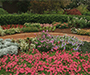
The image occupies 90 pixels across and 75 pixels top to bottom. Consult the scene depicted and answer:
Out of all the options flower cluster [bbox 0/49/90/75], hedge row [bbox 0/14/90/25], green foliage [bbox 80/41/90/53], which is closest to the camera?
flower cluster [bbox 0/49/90/75]

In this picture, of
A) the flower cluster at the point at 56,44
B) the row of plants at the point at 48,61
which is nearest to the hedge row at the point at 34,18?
the flower cluster at the point at 56,44

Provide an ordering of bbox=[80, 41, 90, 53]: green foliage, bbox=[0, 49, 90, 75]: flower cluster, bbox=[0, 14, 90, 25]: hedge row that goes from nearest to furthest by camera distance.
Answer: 1. bbox=[0, 49, 90, 75]: flower cluster
2. bbox=[80, 41, 90, 53]: green foliage
3. bbox=[0, 14, 90, 25]: hedge row

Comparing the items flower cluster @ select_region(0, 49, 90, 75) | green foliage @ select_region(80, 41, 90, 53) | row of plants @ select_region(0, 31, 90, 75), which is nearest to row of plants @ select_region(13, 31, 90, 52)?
row of plants @ select_region(0, 31, 90, 75)

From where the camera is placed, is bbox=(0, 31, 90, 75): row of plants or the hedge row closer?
bbox=(0, 31, 90, 75): row of plants

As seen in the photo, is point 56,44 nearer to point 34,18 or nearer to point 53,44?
point 53,44

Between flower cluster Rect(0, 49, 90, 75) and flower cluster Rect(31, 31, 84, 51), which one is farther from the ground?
flower cluster Rect(31, 31, 84, 51)

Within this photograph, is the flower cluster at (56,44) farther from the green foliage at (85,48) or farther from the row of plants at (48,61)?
the green foliage at (85,48)

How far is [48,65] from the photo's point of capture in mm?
4250

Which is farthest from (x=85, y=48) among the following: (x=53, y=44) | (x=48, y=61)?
(x=48, y=61)

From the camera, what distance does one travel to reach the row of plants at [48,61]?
390 cm

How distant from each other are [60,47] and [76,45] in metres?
0.86

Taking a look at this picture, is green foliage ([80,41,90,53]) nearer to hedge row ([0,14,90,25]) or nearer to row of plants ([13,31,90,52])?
row of plants ([13,31,90,52])

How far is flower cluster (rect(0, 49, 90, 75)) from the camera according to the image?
3871 millimetres

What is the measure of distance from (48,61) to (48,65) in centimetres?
23
